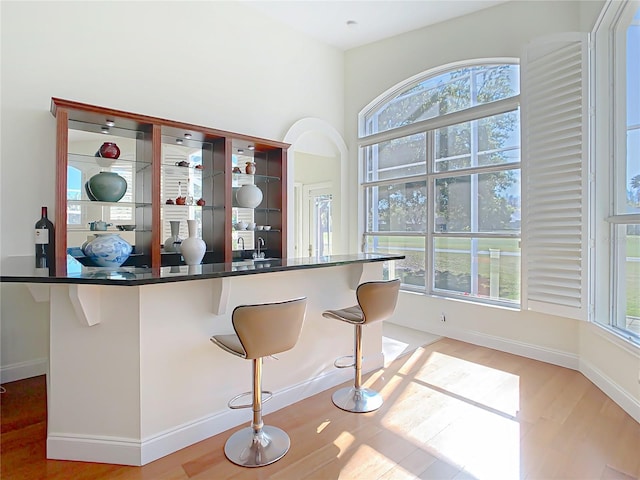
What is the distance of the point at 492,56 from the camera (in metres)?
4.09

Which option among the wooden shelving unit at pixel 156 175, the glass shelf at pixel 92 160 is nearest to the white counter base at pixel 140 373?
the wooden shelving unit at pixel 156 175

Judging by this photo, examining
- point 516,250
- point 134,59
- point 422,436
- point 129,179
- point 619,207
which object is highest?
point 134,59

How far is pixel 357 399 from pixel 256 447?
2.87 feet

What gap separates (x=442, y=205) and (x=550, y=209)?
137 cm

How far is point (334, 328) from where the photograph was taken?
300 centimetres

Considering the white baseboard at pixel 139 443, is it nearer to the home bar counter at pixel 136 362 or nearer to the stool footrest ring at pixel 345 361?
the home bar counter at pixel 136 362

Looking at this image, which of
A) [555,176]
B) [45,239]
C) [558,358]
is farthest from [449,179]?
[45,239]

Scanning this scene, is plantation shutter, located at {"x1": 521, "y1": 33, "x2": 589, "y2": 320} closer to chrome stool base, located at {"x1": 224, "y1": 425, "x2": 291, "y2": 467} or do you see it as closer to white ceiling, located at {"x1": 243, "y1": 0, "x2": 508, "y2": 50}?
white ceiling, located at {"x1": 243, "y1": 0, "x2": 508, "y2": 50}

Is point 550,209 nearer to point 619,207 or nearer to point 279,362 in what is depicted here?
point 619,207

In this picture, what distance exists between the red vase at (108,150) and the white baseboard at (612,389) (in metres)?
4.54

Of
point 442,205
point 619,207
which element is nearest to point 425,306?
point 442,205

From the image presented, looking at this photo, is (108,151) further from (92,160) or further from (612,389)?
(612,389)

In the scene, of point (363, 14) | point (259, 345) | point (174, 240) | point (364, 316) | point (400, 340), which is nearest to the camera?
point (259, 345)

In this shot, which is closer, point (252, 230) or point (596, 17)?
point (596, 17)
